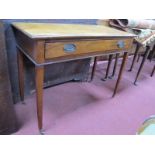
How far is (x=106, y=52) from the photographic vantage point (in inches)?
55.1

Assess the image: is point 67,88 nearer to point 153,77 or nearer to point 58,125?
point 58,125

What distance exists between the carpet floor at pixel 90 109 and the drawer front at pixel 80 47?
582 mm

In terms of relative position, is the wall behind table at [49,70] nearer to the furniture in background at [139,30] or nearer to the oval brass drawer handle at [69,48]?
the oval brass drawer handle at [69,48]

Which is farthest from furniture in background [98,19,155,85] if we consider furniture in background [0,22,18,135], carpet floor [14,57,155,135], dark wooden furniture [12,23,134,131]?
furniture in background [0,22,18,135]

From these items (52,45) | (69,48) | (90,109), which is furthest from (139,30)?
(52,45)

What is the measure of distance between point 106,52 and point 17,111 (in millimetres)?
878

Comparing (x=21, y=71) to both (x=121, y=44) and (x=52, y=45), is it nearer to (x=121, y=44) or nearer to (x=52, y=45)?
(x=52, y=45)

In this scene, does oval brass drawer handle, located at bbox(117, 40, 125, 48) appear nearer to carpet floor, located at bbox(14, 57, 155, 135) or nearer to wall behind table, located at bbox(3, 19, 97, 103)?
wall behind table, located at bbox(3, 19, 97, 103)

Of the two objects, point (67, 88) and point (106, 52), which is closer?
point (106, 52)

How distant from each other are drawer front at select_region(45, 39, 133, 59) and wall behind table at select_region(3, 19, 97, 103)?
16.5 inches

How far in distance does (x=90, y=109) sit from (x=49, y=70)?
54cm

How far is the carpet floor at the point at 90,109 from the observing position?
1395 mm

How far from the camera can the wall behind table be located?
130cm

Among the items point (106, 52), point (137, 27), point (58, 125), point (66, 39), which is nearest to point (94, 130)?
point (58, 125)
